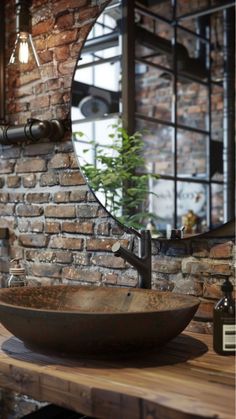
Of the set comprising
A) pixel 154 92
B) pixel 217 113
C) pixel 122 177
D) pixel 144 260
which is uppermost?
pixel 154 92

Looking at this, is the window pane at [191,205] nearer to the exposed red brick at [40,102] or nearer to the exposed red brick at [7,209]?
the exposed red brick at [40,102]

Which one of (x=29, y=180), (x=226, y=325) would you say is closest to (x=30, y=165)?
(x=29, y=180)

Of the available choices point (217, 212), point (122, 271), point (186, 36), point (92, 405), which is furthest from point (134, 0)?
point (92, 405)

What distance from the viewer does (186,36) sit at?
8.42 ft

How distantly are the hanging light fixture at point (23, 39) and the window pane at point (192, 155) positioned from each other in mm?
798

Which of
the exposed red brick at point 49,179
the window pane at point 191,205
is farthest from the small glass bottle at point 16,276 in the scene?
the window pane at point 191,205

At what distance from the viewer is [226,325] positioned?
1.34 m

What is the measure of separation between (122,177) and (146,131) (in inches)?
12.8

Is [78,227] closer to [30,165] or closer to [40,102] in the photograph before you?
[30,165]

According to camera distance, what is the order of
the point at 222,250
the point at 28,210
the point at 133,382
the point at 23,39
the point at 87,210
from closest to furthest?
the point at 133,382, the point at 222,250, the point at 87,210, the point at 23,39, the point at 28,210

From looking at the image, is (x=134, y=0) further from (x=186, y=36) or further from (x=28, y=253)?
(x=28, y=253)

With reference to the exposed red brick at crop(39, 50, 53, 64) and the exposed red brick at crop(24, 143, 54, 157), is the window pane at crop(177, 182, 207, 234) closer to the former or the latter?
the exposed red brick at crop(24, 143, 54, 157)

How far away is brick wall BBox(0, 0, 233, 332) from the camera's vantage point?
6.28 ft

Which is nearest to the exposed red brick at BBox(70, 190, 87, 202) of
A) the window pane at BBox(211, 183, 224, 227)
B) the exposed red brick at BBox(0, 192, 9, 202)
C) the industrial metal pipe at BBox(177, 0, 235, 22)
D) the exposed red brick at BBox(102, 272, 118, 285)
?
the exposed red brick at BBox(102, 272, 118, 285)
